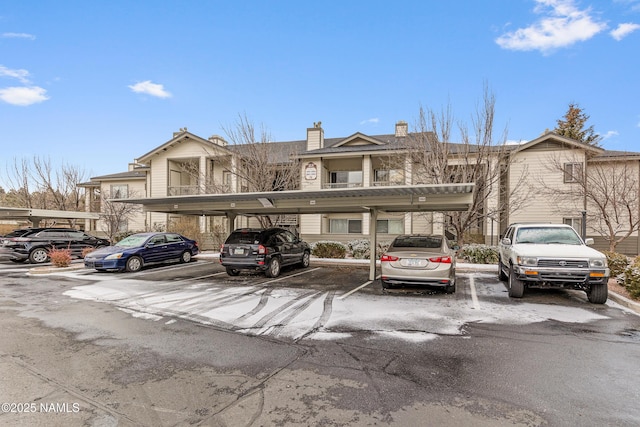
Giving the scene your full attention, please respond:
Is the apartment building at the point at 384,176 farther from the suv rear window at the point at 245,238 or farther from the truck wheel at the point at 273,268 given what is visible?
the truck wheel at the point at 273,268

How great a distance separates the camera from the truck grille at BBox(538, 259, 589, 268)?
7.55 m

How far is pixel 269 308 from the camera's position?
7.36 metres

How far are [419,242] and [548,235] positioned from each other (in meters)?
3.38

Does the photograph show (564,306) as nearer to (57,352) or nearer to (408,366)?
(408,366)

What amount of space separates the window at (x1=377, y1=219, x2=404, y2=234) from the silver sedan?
14.2 metres

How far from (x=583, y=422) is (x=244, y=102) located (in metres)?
19.8

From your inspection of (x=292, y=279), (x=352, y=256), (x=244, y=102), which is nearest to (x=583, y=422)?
(x=292, y=279)

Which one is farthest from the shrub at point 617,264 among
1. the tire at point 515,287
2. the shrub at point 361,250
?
the shrub at point 361,250

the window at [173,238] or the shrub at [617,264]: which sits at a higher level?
the window at [173,238]

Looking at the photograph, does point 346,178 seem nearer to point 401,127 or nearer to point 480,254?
point 401,127

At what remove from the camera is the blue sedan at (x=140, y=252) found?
12.9 meters

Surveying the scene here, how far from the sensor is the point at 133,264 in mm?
13359

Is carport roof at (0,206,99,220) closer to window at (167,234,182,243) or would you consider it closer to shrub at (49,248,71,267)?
shrub at (49,248,71,267)

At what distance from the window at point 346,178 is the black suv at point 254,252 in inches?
500
